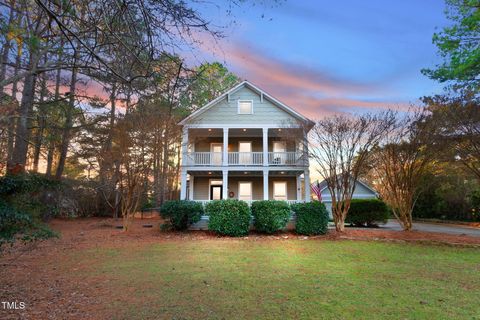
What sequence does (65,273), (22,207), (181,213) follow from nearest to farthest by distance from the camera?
(22,207)
(65,273)
(181,213)

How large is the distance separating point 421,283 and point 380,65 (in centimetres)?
984

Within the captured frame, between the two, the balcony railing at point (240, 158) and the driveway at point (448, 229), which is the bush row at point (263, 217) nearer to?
the balcony railing at point (240, 158)

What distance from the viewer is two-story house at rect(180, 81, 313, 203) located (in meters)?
17.8

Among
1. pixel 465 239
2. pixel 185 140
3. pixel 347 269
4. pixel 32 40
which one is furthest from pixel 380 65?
pixel 32 40

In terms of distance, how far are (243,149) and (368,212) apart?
8876 mm

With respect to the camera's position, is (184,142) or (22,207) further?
(184,142)

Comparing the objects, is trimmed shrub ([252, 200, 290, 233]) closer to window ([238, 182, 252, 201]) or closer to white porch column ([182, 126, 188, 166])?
window ([238, 182, 252, 201])

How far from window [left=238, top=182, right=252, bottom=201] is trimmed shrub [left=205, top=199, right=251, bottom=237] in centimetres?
664

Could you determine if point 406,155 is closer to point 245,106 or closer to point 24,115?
point 245,106

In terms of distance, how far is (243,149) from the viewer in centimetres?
2019

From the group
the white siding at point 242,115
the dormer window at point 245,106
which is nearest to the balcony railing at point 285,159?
the white siding at point 242,115

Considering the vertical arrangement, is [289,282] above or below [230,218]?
below

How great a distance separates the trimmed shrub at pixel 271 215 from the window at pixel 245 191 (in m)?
6.37

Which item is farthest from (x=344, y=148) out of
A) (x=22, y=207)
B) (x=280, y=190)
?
(x=22, y=207)
